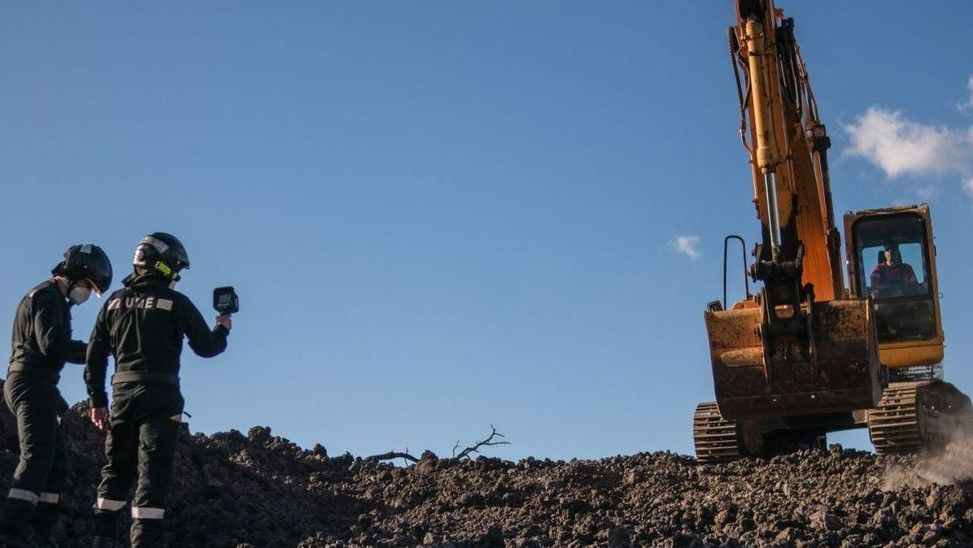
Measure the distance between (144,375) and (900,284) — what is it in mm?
8556

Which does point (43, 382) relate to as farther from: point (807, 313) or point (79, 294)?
point (807, 313)

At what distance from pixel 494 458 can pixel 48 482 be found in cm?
546

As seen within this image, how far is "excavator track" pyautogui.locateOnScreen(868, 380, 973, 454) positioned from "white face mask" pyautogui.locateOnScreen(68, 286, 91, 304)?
6932 mm

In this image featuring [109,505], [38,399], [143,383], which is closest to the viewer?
[143,383]

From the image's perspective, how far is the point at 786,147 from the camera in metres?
12.1

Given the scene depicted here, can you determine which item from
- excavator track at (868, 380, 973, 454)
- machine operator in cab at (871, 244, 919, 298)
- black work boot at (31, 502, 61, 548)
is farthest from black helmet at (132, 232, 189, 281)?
machine operator in cab at (871, 244, 919, 298)

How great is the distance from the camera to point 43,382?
9.00 metres

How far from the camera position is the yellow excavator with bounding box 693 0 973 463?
11664mm

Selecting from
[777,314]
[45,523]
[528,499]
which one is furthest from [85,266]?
[777,314]

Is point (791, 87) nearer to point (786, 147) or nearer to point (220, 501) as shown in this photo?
point (786, 147)

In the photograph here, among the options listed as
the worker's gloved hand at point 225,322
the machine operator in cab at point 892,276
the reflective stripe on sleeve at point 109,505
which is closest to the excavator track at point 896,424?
the machine operator in cab at point 892,276

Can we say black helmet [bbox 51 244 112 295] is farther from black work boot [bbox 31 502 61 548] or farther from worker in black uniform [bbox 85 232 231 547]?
black work boot [bbox 31 502 61 548]

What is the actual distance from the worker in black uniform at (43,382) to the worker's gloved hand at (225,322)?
3.79 ft

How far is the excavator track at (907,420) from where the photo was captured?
12766 millimetres
